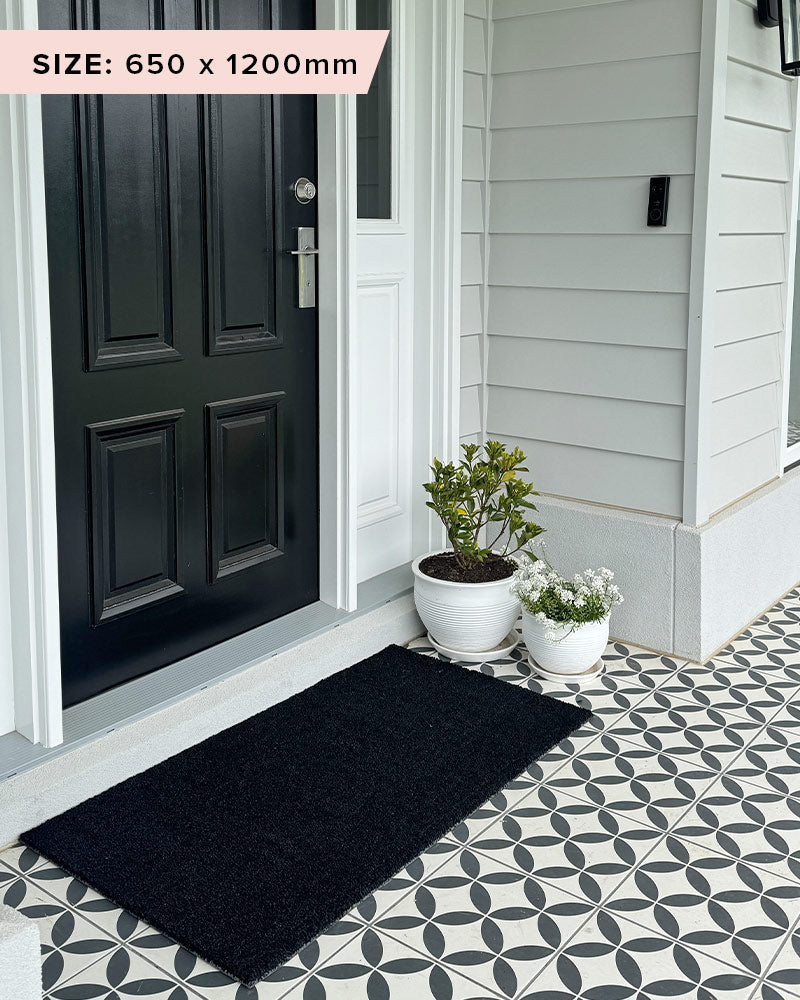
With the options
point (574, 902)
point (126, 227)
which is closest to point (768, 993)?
point (574, 902)

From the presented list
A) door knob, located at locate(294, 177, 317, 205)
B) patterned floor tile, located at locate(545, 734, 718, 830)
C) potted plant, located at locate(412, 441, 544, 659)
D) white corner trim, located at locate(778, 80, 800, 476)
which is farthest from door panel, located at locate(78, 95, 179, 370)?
white corner trim, located at locate(778, 80, 800, 476)

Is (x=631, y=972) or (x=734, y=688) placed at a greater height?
(x=734, y=688)

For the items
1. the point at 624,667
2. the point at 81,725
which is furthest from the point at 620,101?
the point at 81,725

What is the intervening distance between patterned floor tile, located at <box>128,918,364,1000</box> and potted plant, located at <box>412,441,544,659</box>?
1.19 metres

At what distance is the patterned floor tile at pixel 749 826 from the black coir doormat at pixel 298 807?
0.41 metres

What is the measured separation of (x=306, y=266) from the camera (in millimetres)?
2920

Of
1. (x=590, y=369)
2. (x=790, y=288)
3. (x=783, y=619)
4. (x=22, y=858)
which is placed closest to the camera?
(x=22, y=858)

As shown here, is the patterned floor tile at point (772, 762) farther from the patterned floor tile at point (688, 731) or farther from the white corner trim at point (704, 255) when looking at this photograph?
the white corner trim at point (704, 255)

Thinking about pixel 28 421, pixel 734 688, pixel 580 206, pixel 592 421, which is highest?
pixel 580 206

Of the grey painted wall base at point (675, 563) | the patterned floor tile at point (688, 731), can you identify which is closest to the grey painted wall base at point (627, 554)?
the grey painted wall base at point (675, 563)

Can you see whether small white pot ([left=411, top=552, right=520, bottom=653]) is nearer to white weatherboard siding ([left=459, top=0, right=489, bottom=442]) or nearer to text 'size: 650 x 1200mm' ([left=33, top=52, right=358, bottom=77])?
white weatherboard siding ([left=459, top=0, right=489, bottom=442])

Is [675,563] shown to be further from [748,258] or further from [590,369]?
[748,258]

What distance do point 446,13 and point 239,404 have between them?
1326mm

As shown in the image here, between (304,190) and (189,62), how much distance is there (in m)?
0.45
